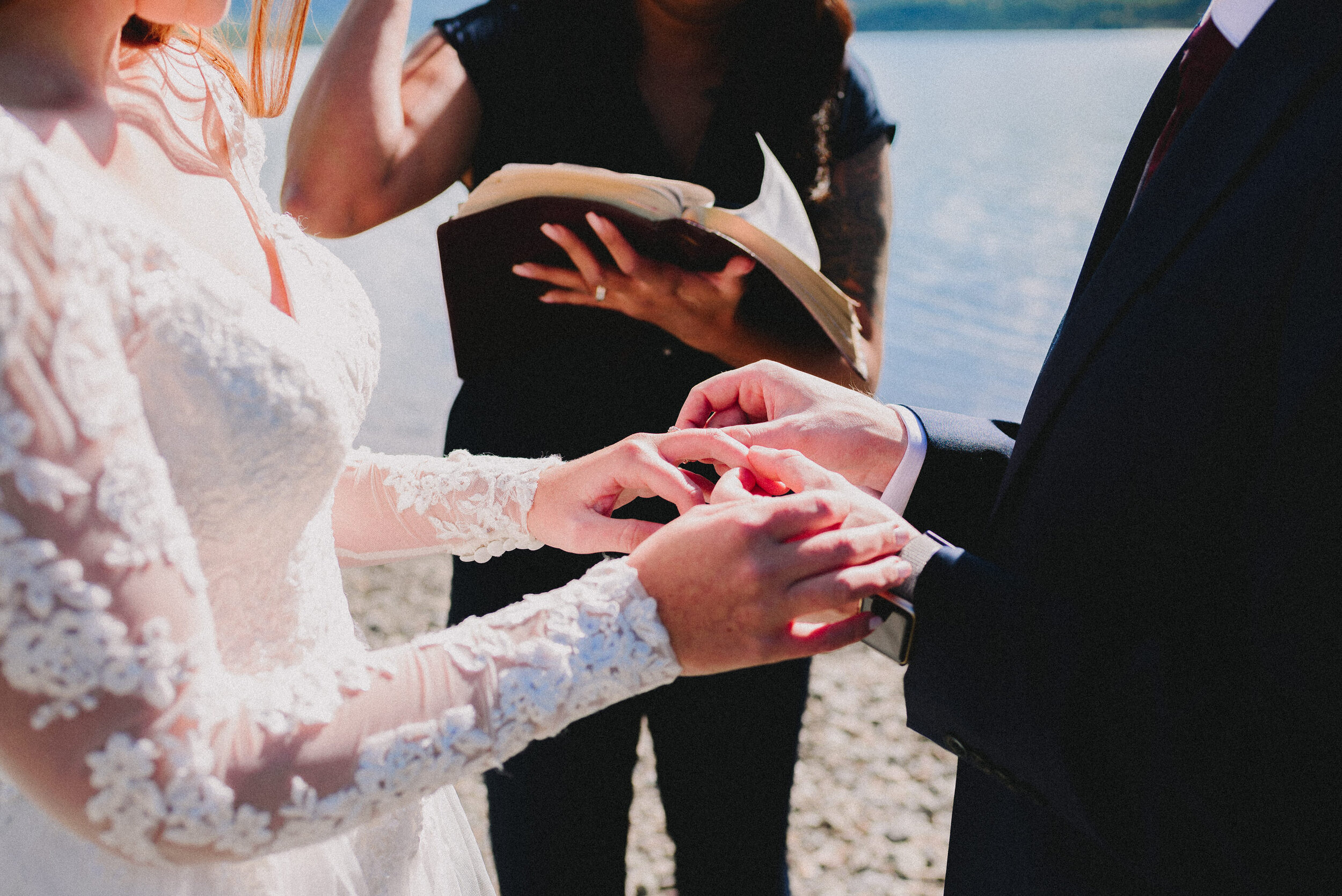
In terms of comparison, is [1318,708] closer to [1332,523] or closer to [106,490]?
[1332,523]

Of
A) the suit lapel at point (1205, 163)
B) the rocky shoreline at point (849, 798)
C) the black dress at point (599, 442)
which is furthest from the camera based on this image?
the rocky shoreline at point (849, 798)

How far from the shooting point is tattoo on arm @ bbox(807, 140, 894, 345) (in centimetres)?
214

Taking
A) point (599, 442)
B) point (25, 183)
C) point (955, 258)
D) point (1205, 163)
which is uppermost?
point (25, 183)

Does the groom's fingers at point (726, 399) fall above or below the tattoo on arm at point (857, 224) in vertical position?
below

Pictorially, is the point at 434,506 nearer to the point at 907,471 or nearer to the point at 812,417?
Result: the point at 812,417

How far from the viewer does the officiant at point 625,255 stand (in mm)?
1945

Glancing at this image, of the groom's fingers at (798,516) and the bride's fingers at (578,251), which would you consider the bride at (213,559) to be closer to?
the groom's fingers at (798,516)

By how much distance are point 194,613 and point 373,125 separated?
4.46 feet

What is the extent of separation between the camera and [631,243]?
6.22ft

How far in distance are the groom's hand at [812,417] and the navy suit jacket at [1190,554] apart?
42cm

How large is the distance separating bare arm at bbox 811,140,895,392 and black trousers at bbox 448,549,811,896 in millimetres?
889

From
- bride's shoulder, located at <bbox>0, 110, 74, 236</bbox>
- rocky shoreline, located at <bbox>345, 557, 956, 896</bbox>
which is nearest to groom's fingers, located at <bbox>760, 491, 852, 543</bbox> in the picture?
bride's shoulder, located at <bbox>0, 110, 74, 236</bbox>

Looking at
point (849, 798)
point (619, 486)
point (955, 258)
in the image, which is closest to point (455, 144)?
point (619, 486)

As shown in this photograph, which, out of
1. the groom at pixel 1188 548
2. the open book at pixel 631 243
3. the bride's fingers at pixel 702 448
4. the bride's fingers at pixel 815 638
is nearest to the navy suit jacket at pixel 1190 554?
the groom at pixel 1188 548
